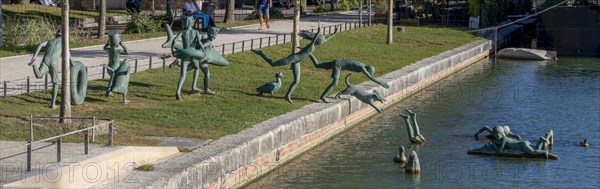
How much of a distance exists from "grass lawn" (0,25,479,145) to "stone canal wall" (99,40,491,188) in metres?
0.60

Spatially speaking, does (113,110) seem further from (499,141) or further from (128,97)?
(499,141)

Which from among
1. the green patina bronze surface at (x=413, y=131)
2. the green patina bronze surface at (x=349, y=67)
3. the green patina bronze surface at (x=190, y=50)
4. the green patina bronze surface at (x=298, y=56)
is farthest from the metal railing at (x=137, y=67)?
the green patina bronze surface at (x=413, y=131)

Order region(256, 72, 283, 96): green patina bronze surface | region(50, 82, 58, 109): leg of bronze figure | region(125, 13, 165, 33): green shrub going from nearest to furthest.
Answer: region(50, 82, 58, 109): leg of bronze figure → region(256, 72, 283, 96): green patina bronze surface → region(125, 13, 165, 33): green shrub

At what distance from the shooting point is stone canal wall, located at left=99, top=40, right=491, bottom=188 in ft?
58.7

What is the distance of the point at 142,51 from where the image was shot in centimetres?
3622

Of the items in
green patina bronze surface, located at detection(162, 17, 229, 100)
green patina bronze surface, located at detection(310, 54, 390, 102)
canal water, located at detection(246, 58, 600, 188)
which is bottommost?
canal water, located at detection(246, 58, 600, 188)

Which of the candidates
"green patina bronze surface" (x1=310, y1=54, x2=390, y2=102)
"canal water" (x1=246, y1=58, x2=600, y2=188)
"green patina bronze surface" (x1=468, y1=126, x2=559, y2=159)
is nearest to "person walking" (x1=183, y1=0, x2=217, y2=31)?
"canal water" (x1=246, y1=58, x2=600, y2=188)

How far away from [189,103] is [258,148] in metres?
4.52

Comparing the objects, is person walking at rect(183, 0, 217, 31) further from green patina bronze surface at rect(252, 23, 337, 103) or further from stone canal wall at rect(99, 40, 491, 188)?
green patina bronze surface at rect(252, 23, 337, 103)

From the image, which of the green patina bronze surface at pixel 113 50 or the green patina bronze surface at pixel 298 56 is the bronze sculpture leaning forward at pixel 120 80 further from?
the green patina bronze surface at pixel 298 56

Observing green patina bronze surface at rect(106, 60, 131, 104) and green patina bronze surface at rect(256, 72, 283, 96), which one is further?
green patina bronze surface at rect(256, 72, 283, 96)

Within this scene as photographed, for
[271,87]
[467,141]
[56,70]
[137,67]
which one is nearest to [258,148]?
[56,70]

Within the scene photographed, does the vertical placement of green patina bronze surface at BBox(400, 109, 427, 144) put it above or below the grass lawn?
below

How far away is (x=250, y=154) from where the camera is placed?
20750 mm
